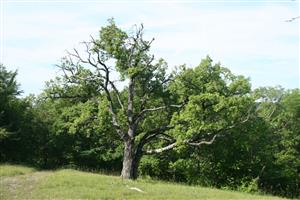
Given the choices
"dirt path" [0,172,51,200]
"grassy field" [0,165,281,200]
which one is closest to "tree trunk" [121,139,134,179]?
"grassy field" [0,165,281,200]

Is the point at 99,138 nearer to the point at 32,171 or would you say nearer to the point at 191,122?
the point at 32,171

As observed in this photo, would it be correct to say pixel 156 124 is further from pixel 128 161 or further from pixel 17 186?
pixel 17 186

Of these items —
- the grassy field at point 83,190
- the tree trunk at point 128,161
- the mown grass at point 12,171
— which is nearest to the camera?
the grassy field at point 83,190

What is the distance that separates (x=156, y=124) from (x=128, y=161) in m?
4.23

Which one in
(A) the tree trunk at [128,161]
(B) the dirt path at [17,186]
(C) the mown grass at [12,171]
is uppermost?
(A) the tree trunk at [128,161]

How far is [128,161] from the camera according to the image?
33.2 metres

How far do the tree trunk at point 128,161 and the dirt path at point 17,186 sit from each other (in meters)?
6.74

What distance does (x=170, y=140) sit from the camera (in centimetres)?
3547

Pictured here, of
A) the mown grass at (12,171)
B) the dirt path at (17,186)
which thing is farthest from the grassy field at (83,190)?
the mown grass at (12,171)

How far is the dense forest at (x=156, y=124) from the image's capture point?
3366 centimetres

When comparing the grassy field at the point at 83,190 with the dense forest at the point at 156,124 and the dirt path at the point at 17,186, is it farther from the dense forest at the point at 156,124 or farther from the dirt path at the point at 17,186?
the dense forest at the point at 156,124

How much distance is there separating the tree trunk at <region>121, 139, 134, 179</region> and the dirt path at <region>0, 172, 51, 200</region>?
6743 millimetres

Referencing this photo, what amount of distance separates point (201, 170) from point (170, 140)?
5.26 metres

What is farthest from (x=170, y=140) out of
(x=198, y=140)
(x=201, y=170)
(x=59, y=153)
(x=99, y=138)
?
(x=59, y=153)
